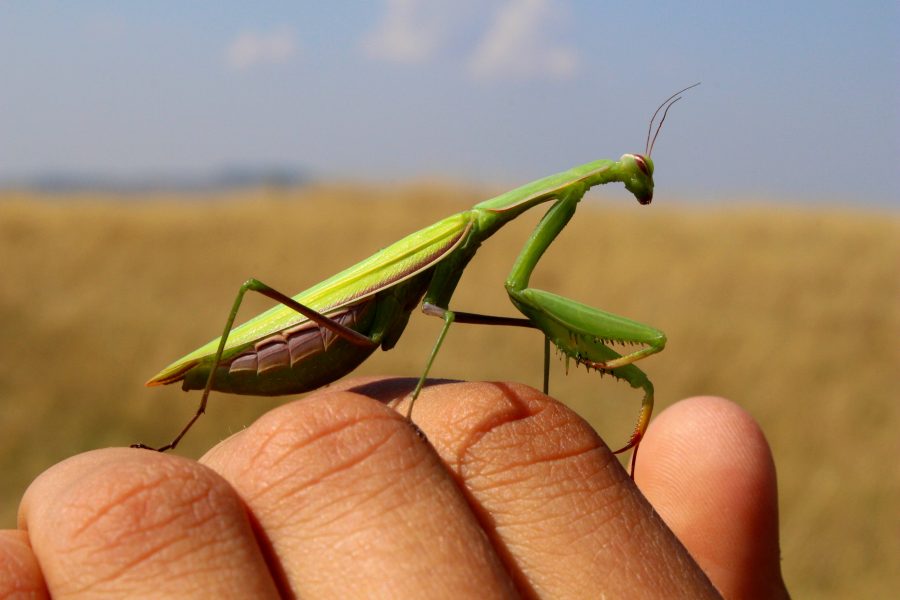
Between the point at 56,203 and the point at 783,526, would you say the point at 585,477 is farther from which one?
the point at 56,203

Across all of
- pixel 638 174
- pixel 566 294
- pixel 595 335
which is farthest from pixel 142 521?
pixel 566 294

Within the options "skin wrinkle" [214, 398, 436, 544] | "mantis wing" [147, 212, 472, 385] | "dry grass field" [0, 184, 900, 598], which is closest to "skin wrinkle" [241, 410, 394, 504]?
"skin wrinkle" [214, 398, 436, 544]

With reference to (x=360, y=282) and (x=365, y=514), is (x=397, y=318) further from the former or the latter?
(x=365, y=514)

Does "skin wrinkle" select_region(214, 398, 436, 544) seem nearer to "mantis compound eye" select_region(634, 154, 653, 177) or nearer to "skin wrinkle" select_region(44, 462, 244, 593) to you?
"skin wrinkle" select_region(44, 462, 244, 593)

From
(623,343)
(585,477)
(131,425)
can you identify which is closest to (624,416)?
(131,425)

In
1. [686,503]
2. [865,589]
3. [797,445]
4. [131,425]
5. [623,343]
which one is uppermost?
[623,343]

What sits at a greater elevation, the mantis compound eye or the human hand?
the mantis compound eye
